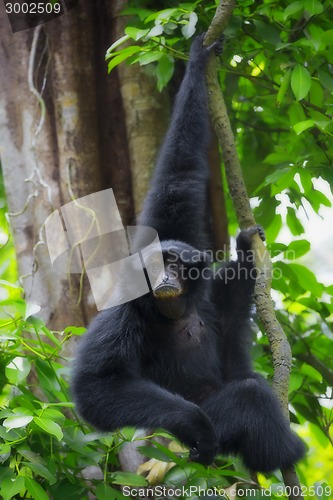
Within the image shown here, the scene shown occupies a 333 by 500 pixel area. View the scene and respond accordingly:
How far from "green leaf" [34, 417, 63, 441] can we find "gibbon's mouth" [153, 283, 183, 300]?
1051 mm

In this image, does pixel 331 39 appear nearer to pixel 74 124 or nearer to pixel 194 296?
pixel 194 296

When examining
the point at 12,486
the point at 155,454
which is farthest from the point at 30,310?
the point at 155,454

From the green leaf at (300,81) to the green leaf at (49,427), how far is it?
2.31m

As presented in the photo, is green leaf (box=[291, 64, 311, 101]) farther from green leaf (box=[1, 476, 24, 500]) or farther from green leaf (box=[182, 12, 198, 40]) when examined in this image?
green leaf (box=[1, 476, 24, 500])

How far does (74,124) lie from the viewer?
5977 mm

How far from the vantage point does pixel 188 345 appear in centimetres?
491

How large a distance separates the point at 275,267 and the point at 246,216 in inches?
37.5

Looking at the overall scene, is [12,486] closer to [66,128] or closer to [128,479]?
[128,479]

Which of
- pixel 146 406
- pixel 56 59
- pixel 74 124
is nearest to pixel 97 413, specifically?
pixel 146 406

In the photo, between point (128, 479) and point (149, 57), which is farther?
point (149, 57)

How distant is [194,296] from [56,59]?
7.95ft

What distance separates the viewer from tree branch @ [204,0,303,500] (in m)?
4.07

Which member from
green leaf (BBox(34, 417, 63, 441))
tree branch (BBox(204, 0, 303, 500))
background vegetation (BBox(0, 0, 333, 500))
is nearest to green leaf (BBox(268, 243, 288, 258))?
background vegetation (BBox(0, 0, 333, 500))

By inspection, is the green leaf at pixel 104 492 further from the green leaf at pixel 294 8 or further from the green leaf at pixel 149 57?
the green leaf at pixel 294 8
